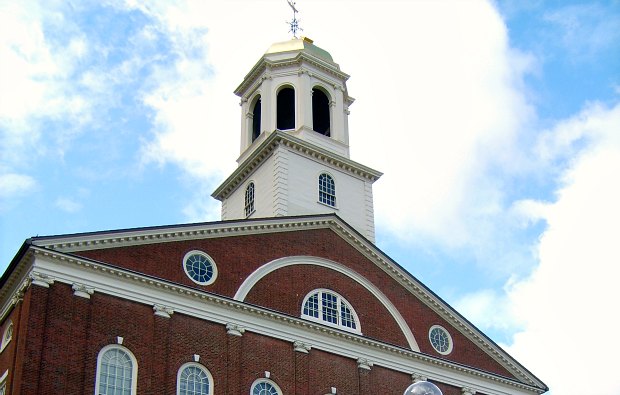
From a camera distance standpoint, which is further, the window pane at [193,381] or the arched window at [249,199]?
the arched window at [249,199]

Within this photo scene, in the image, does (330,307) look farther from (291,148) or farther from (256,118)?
(256,118)

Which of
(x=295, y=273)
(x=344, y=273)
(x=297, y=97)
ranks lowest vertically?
(x=295, y=273)

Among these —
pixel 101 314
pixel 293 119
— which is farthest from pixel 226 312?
pixel 293 119

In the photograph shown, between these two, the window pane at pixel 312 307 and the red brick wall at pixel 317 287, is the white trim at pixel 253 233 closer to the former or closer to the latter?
the red brick wall at pixel 317 287

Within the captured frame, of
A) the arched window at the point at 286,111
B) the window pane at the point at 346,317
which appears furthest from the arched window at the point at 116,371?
the arched window at the point at 286,111

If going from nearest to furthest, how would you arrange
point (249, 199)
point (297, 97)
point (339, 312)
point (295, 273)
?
1. point (295, 273)
2. point (339, 312)
3. point (249, 199)
4. point (297, 97)

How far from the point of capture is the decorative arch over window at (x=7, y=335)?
2798 centimetres

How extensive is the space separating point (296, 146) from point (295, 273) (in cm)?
778

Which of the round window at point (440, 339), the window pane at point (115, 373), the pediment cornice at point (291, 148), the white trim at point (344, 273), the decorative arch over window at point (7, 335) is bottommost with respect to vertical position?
the window pane at point (115, 373)

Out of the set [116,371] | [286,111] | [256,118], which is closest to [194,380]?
[116,371]

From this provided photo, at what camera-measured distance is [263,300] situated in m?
32.0

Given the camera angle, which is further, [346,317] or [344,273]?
[344,273]

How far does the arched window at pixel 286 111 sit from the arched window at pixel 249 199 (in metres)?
4.20

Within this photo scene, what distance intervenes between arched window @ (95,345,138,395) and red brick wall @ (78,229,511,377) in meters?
2.94
